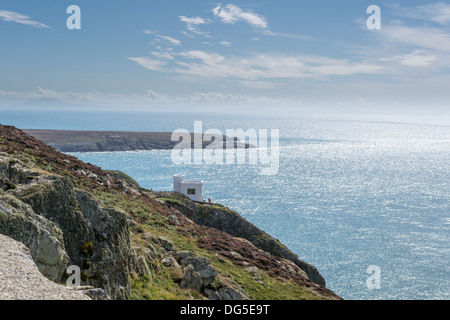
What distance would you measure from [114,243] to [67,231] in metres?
2.70

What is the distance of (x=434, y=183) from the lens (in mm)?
175750

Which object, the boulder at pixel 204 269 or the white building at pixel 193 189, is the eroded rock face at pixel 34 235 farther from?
the white building at pixel 193 189

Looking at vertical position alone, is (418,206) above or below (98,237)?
below

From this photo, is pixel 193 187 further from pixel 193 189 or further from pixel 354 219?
pixel 354 219

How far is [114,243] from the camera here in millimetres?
18547

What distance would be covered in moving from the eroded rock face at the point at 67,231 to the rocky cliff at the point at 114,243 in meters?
0.04

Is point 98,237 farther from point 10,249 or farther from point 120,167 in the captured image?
point 120,167

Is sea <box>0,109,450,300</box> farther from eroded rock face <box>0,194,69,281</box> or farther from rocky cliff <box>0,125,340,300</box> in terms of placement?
eroded rock face <box>0,194,69,281</box>

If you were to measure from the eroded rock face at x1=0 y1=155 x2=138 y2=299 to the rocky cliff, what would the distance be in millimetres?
36

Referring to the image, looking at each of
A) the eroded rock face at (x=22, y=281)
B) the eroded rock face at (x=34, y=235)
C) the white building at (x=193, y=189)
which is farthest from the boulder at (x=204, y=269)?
the white building at (x=193, y=189)

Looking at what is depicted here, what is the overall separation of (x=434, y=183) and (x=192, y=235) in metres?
174

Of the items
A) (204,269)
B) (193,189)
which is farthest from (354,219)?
(204,269)

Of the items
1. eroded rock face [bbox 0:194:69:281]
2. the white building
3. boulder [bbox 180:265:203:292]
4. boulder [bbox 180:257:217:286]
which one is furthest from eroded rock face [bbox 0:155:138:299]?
the white building
